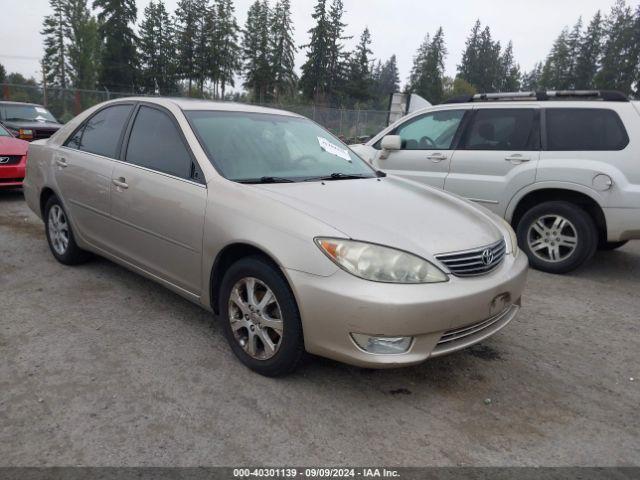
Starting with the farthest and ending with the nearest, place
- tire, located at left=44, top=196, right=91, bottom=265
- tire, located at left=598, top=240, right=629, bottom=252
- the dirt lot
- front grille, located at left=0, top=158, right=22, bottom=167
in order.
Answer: front grille, located at left=0, top=158, right=22, bottom=167, tire, located at left=598, top=240, right=629, bottom=252, tire, located at left=44, top=196, right=91, bottom=265, the dirt lot

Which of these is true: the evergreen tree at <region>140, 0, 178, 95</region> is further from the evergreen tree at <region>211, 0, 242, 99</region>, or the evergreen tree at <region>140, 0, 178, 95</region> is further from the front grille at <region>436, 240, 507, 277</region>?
the front grille at <region>436, 240, 507, 277</region>

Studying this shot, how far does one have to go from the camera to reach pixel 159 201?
3383 mm

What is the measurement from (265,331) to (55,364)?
4.20ft

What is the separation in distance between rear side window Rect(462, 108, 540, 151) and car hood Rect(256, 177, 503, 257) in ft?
7.65

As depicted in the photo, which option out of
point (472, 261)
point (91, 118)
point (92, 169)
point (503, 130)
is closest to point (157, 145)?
point (92, 169)

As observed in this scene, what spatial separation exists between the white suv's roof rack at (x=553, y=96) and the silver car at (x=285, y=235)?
2.69m

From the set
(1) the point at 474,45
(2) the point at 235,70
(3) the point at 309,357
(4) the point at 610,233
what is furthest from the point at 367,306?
(1) the point at 474,45

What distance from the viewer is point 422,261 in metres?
2.57

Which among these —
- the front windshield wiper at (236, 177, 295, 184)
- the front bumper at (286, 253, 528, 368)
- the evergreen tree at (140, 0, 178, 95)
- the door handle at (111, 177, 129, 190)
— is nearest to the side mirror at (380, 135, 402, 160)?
the front windshield wiper at (236, 177, 295, 184)

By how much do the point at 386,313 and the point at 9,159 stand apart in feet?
24.6

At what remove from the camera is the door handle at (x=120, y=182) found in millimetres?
3688

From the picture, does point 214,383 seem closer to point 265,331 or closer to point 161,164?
point 265,331

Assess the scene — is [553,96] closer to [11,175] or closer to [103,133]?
[103,133]

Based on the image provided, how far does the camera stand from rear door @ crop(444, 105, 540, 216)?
17.7 feet
